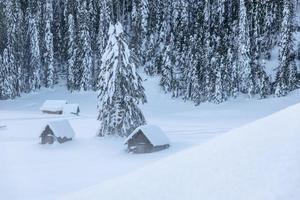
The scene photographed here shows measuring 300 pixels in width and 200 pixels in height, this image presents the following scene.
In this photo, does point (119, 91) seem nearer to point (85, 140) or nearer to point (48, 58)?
point (85, 140)

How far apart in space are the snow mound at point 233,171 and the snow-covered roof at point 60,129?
28.3m

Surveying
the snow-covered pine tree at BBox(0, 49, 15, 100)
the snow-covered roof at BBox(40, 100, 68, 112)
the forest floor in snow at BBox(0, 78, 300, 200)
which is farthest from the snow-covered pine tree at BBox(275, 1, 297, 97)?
the snow-covered pine tree at BBox(0, 49, 15, 100)

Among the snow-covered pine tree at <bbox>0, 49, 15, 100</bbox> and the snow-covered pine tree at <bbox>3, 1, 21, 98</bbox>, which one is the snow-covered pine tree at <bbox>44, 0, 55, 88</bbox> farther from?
the snow-covered pine tree at <bbox>0, 49, 15, 100</bbox>

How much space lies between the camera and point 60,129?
37.0 m

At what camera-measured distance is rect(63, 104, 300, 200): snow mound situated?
648cm

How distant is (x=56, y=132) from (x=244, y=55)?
30746 millimetres

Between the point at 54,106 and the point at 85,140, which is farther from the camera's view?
the point at 54,106

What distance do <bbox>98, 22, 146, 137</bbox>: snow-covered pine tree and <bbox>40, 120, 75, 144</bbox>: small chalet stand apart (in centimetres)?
274

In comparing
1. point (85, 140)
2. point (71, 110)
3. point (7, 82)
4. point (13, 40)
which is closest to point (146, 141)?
point (85, 140)

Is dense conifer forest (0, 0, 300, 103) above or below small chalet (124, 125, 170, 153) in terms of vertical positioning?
above

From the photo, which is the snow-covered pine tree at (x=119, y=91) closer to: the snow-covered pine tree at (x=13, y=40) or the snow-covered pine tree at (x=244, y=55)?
the snow-covered pine tree at (x=244, y=55)

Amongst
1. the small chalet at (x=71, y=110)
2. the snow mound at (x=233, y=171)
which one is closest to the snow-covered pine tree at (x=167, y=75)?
the small chalet at (x=71, y=110)

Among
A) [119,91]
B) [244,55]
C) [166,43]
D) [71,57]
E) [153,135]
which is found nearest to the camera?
[153,135]

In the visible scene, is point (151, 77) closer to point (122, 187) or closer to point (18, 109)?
point (18, 109)
